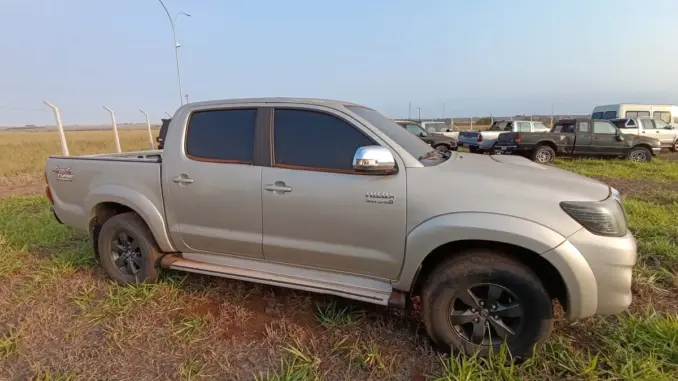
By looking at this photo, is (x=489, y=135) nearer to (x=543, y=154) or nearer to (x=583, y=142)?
(x=543, y=154)

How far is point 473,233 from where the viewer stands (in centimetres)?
228

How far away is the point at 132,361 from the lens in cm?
256

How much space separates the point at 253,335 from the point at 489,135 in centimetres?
1586

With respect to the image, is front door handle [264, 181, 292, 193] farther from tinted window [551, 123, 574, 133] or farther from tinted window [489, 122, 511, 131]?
tinted window [489, 122, 511, 131]

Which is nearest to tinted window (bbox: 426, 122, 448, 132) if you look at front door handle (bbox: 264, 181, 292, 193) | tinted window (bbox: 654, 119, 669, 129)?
tinted window (bbox: 654, 119, 669, 129)

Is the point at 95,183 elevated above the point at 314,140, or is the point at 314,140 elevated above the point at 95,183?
the point at 314,140

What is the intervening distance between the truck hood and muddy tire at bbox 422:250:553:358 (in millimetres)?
321

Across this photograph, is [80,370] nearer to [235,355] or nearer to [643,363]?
[235,355]

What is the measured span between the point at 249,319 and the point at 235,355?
446mm

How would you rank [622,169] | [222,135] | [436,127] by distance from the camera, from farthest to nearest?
1. [436,127]
2. [622,169]
3. [222,135]

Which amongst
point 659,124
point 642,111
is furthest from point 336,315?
point 642,111

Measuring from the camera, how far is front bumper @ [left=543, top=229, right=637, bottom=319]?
7.07ft

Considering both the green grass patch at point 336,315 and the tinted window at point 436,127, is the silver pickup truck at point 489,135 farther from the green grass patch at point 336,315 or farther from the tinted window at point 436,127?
the green grass patch at point 336,315

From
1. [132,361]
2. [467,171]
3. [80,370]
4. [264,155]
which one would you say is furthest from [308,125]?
[80,370]
